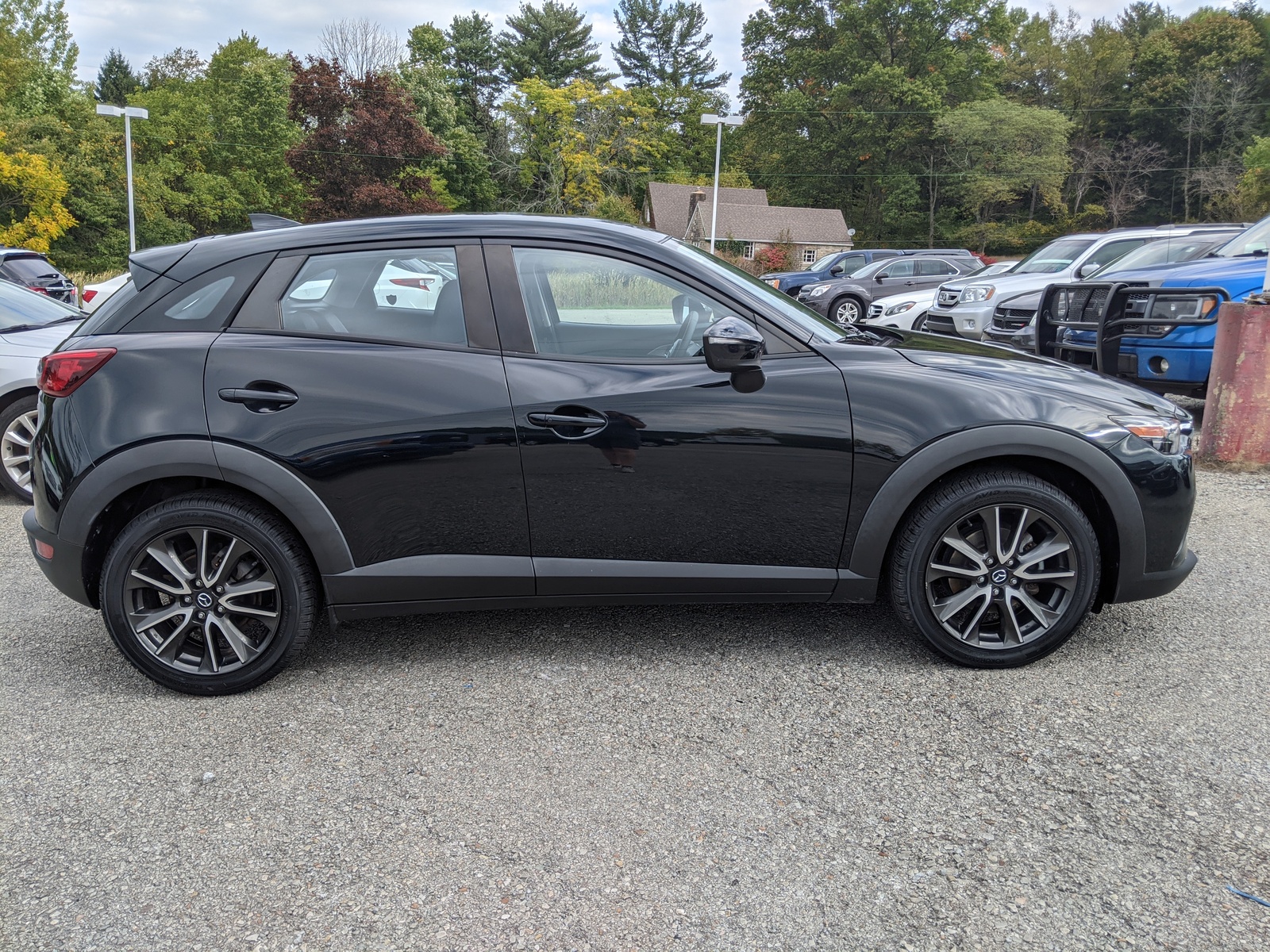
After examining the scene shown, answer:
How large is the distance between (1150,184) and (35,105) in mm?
70447

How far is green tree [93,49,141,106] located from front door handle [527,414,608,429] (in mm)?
88367

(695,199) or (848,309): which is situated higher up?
(695,199)

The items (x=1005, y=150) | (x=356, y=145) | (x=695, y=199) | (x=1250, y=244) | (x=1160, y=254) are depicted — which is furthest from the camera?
(x=1005, y=150)

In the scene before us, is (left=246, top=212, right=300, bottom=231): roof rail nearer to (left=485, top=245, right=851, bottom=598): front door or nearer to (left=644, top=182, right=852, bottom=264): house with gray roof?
(left=485, top=245, right=851, bottom=598): front door

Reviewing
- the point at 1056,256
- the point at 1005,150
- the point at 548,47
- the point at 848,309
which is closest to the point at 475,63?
the point at 548,47

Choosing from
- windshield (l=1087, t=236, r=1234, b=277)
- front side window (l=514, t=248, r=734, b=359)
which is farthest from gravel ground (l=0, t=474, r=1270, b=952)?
windshield (l=1087, t=236, r=1234, b=277)

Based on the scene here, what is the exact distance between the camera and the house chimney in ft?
192

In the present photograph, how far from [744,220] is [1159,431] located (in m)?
60.0

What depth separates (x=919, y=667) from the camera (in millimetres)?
3670

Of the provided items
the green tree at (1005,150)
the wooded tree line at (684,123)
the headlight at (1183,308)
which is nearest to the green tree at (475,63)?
the wooded tree line at (684,123)

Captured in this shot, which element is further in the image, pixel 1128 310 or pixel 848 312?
pixel 848 312

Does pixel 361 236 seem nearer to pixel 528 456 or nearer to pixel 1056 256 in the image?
pixel 528 456

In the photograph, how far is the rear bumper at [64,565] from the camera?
343 centimetres

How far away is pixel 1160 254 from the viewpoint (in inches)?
401
